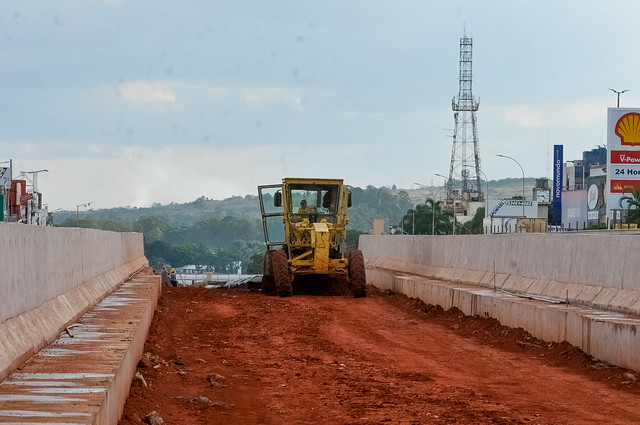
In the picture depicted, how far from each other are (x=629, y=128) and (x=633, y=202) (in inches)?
304

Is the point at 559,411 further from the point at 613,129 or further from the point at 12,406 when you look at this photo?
the point at 613,129

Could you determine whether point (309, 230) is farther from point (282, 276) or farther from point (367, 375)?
point (367, 375)

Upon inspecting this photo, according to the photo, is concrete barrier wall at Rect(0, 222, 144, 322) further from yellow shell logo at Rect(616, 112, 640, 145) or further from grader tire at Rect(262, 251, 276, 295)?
yellow shell logo at Rect(616, 112, 640, 145)

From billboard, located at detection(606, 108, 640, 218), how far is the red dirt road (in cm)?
5226

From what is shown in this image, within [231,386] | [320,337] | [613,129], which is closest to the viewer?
[231,386]

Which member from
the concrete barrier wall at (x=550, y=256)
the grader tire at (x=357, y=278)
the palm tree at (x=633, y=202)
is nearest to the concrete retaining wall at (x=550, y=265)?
the concrete barrier wall at (x=550, y=256)

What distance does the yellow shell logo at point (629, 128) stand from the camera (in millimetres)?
71188

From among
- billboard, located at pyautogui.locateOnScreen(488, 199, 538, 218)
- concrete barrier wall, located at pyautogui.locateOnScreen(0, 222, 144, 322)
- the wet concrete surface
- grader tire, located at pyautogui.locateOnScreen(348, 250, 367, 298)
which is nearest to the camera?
the wet concrete surface

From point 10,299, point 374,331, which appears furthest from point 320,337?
point 10,299

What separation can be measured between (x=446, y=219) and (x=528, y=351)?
136368mm

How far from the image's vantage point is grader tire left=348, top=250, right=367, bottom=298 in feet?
95.8

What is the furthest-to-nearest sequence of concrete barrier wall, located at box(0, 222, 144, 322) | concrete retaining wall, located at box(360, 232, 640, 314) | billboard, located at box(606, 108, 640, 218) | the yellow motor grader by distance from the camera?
billboard, located at box(606, 108, 640, 218) < the yellow motor grader < concrete retaining wall, located at box(360, 232, 640, 314) < concrete barrier wall, located at box(0, 222, 144, 322)

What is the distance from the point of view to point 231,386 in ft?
40.6

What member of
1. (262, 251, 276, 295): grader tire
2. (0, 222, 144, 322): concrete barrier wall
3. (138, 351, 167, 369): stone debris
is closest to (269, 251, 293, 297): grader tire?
(262, 251, 276, 295): grader tire
